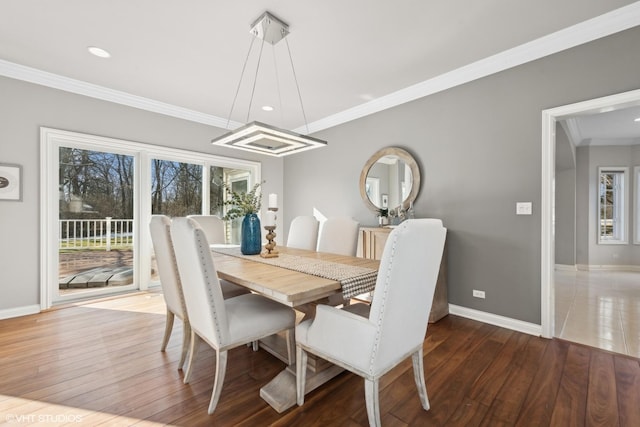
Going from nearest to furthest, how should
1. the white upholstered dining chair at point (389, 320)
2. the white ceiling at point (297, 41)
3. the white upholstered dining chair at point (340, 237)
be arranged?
the white upholstered dining chair at point (389, 320) → the white ceiling at point (297, 41) → the white upholstered dining chair at point (340, 237)

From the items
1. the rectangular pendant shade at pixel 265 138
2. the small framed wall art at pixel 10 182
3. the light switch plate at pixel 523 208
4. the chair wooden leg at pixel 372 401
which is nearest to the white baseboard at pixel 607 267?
the light switch plate at pixel 523 208

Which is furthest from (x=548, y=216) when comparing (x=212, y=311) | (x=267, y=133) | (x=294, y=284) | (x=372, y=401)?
(x=212, y=311)

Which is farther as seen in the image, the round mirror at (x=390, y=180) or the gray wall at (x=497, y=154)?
the round mirror at (x=390, y=180)

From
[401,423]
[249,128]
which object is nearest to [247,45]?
[249,128]

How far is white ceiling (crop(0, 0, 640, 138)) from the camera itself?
2.07 metres

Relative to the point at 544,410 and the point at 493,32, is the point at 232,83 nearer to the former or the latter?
the point at 493,32

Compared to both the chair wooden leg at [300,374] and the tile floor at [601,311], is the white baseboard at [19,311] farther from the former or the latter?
the tile floor at [601,311]

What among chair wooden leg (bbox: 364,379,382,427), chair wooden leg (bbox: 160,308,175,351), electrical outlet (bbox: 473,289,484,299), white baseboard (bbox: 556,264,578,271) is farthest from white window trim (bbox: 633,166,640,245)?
chair wooden leg (bbox: 160,308,175,351)

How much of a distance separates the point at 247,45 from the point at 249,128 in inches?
40.1

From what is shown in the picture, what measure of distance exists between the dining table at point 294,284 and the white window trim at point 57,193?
2219mm

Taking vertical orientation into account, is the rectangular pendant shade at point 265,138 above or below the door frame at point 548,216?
above

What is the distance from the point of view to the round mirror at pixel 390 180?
133 inches

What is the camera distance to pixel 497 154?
9.02ft

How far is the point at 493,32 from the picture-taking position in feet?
7.64
